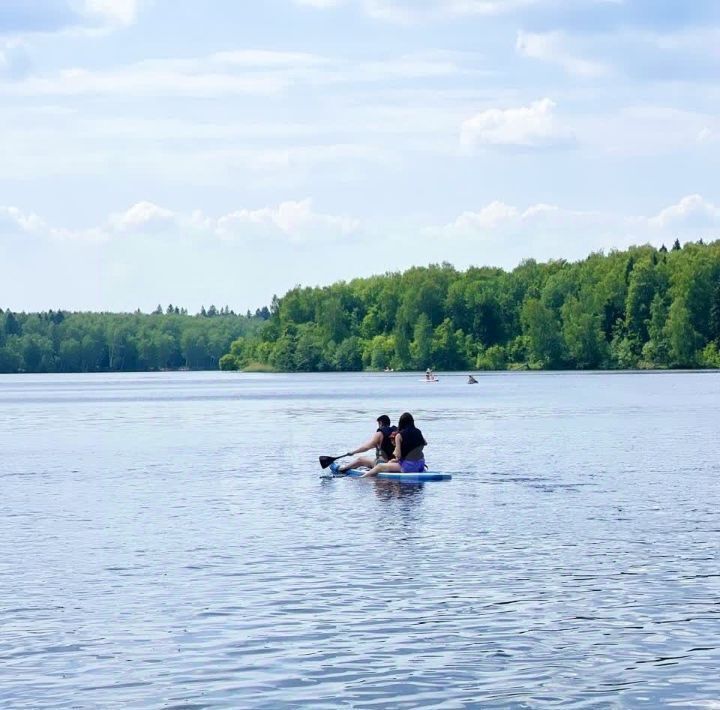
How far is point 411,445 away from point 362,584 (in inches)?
741

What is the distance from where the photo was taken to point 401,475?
139 feet

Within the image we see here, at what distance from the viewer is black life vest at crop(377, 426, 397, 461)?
142ft

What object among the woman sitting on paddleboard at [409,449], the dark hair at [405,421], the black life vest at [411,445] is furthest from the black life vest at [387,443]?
the dark hair at [405,421]

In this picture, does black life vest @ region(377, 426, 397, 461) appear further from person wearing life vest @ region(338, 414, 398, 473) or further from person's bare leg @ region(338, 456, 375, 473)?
person's bare leg @ region(338, 456, 375, 473)

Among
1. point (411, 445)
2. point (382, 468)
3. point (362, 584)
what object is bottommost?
point (362, 584)

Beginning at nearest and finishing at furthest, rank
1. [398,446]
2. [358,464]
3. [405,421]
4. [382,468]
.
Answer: [405,421] < [398,446] < [382,468] < [358,464]

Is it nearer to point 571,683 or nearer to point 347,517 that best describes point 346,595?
point 571,683

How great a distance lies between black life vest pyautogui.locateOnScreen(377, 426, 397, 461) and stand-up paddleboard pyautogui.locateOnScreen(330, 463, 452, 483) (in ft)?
2.28

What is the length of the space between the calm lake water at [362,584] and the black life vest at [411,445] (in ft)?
4.25

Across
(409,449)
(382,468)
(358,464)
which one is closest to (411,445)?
(409,449)

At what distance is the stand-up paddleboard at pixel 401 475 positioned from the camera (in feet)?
137

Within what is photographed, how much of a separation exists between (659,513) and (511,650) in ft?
49.1

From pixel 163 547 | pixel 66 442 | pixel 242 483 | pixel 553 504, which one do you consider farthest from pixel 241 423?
pixel 163 547

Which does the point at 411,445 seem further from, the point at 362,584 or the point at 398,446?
the point at 362,584
